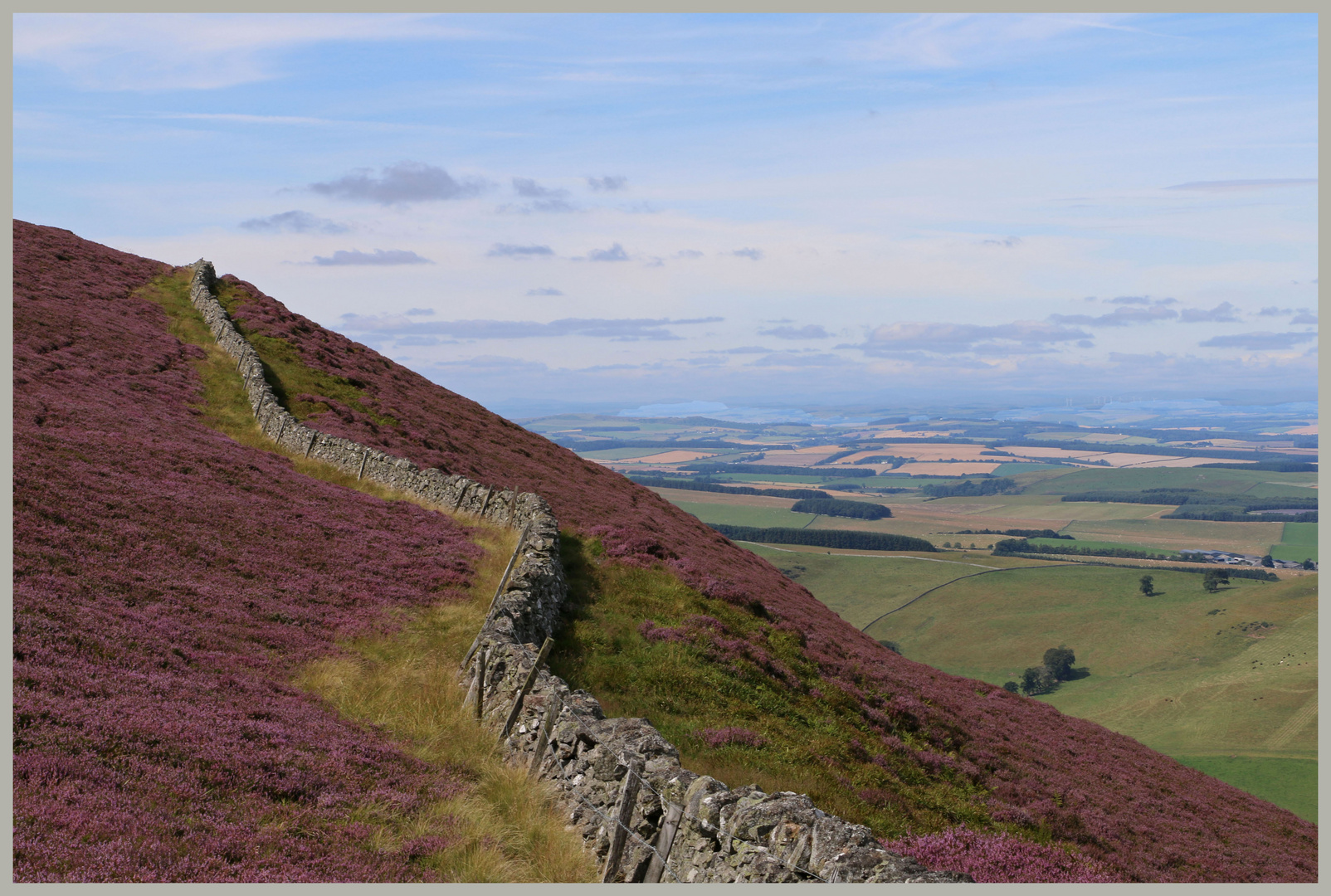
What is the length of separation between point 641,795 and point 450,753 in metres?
4.06

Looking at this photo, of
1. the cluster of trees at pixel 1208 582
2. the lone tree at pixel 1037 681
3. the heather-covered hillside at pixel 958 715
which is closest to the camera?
the heather-covered hillside at pixel 958 715

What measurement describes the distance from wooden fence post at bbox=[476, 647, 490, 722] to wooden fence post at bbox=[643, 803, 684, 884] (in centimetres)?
611

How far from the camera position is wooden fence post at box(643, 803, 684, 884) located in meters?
10.3

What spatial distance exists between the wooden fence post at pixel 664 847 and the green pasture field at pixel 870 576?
147 metres

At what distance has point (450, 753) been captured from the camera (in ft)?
44.9

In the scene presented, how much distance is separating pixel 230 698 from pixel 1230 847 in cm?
2761

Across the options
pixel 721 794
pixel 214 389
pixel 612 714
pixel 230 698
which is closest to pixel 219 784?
pixel 230 698

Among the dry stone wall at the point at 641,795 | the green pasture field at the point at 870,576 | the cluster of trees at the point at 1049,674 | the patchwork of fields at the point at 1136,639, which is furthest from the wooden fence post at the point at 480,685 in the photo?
the green pasture field at the point at 870,576

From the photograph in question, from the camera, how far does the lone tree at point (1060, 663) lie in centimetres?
12690

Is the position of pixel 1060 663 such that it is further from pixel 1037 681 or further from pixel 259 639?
pixel 259 639

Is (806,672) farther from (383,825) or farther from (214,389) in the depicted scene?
(214,389)

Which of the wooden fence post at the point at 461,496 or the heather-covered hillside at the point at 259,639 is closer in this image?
the heather-covered hillside at the point at 259,639

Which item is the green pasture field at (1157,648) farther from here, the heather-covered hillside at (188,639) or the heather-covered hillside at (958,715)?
the heather-covered hillside at (188,639)

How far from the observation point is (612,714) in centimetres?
1670
